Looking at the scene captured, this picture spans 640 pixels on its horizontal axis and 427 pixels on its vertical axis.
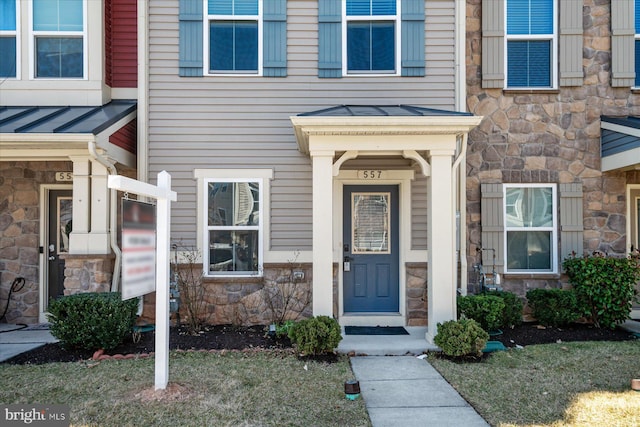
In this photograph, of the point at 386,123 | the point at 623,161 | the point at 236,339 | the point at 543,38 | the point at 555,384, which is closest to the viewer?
the point at 555,384

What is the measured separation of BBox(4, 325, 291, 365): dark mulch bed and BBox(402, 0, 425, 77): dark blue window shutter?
4.28 m

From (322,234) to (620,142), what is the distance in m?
4.55

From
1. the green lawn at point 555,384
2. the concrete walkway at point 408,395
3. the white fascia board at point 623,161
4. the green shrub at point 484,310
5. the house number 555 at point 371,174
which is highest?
the white fascia board at point 623,161

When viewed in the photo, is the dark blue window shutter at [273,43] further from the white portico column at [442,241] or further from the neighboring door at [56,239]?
the neighboring door at [56,239]

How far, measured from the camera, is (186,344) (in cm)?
554

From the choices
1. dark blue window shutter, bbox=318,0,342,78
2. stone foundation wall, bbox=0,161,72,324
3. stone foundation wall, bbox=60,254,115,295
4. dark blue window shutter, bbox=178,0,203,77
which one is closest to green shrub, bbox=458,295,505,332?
dark blue window shutter, bbox=318,0,342,78

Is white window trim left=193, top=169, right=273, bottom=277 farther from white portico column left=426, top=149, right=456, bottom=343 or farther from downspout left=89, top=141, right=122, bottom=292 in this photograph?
white portico column left=426, top=149, right=456, bottom=343

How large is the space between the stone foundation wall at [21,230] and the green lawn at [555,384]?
6.05m

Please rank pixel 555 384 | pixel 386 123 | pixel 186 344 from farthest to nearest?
Result: 1. pixel 186 344
2. pixel 386 123
3. pixel 555 384

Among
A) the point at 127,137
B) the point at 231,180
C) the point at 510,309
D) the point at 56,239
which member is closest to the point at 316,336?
the point at 231,180

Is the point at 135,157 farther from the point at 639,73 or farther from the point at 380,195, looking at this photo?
the point at 639,73

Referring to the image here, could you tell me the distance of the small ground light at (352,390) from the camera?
13.0ft

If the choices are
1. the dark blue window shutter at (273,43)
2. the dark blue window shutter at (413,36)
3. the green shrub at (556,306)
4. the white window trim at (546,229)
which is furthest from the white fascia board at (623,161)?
the dark blue window shutter at (273,43)

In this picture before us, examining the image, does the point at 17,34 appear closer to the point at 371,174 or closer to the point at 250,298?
the point at 250,298
